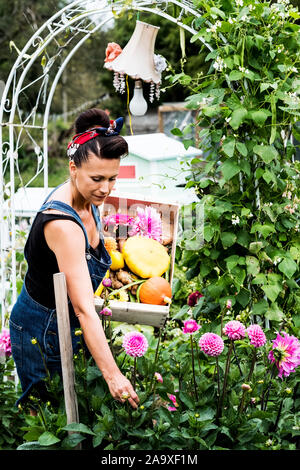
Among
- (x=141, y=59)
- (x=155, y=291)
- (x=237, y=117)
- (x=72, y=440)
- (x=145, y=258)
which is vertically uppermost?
(x=141, y=59)

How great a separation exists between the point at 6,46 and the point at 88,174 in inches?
474

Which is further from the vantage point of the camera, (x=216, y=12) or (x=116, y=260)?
(x=116, y=260)

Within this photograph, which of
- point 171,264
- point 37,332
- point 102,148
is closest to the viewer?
point 102,148

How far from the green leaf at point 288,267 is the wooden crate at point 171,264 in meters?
0.47

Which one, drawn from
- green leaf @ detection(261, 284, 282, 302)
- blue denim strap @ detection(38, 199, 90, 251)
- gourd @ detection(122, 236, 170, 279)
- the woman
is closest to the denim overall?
the woman

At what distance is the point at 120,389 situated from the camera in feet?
4.87

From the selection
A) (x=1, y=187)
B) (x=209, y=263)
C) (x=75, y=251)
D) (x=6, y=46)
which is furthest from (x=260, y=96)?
(x=6, y=46)

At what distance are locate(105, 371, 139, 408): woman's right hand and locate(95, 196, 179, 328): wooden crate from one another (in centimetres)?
45

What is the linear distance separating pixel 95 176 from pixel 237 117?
62 cm

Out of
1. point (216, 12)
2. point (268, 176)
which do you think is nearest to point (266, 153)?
point (268, 176)

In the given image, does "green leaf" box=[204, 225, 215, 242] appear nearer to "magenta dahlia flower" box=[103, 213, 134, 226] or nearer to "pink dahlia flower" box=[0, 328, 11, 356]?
"magenta dahlia flower" box=[103, 213, 134, 226]

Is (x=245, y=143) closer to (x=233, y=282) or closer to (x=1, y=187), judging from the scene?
(x=233, y=282)

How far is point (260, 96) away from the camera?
2072 mm

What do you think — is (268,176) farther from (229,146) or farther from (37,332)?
(37,332)
